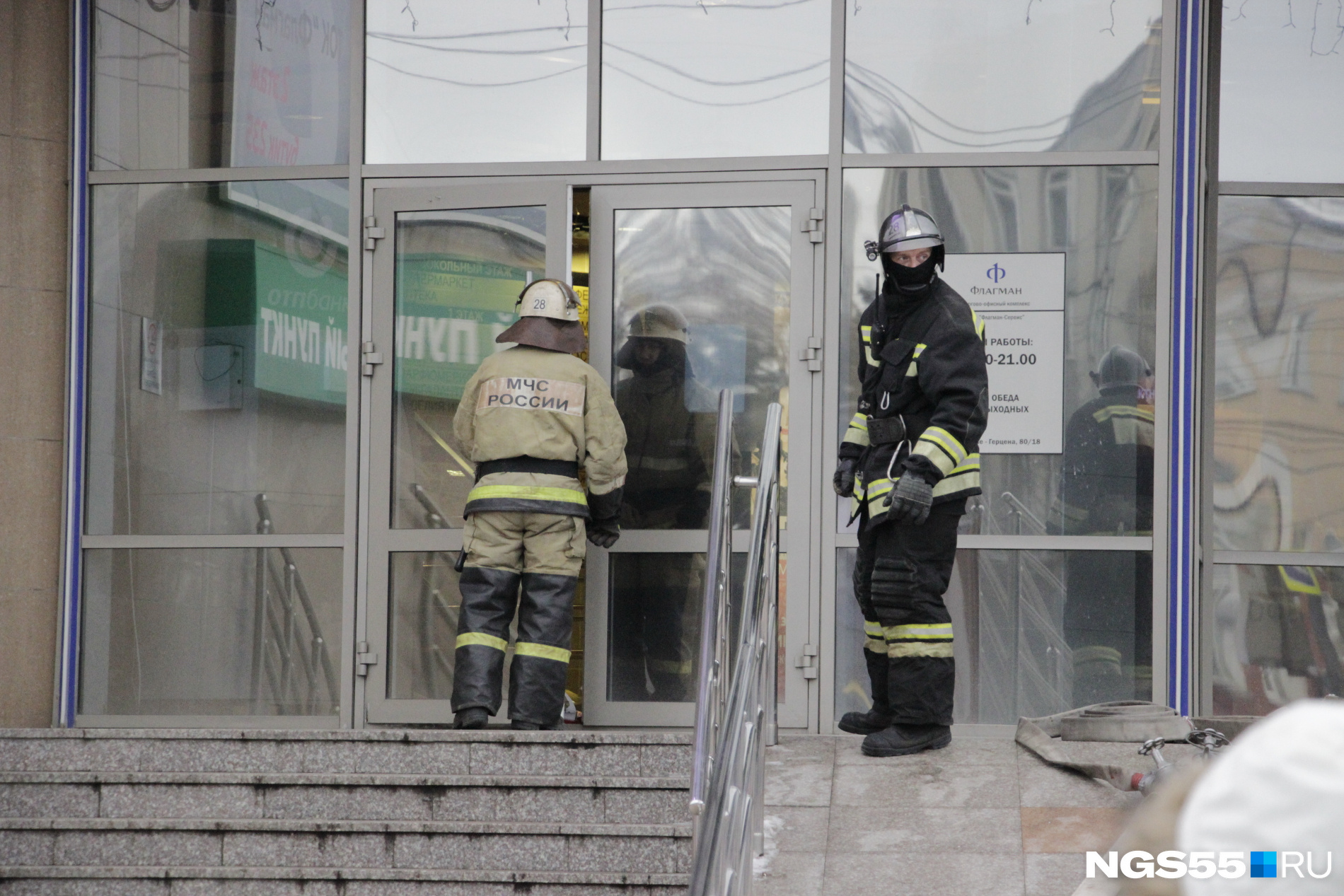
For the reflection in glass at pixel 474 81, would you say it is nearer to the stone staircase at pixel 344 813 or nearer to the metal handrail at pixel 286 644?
the metal handrail at pixel 286 644

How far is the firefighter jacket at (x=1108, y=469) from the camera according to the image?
6109mm

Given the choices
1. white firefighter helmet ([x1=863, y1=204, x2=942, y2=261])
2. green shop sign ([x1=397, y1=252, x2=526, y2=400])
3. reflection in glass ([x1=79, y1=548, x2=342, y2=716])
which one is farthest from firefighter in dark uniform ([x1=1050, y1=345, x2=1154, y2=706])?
reflection in glass ([x1=79, y1=548, x2=342, y2=716])

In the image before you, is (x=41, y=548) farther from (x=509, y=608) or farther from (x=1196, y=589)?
(x=1196, y=589)

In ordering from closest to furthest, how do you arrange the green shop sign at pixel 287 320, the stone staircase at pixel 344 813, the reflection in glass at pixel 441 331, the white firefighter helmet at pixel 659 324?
1. the stone staircase at pixel 344 813
2. the white firefighter helmet at pixel 659 324
3. the reflection in glass at pixel 441 331
4. the green shop sign at pixel 287 320

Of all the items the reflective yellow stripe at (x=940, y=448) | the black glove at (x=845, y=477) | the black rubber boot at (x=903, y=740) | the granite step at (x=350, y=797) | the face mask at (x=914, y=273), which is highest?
the face mask at (x=914, y=273)


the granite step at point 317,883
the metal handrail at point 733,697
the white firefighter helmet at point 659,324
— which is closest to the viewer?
the metal handrail at point 733,697

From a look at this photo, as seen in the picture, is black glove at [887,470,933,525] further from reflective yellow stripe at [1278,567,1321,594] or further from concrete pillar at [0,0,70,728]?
concrete pillar at [0,0,70,728]

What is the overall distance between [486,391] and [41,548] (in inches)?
90.6

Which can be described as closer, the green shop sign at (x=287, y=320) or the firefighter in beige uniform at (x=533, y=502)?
the firefighter in beige uniform at (x=533, y=502)

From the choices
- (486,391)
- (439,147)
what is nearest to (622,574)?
(486,391)

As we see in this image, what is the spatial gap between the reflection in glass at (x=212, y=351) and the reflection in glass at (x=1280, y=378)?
3.82 m

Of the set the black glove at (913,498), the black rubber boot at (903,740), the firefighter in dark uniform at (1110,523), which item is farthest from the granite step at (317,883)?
the firefighter in dark uniform at (1110,523)

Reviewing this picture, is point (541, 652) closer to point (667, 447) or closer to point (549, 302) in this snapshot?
point (667, 447)

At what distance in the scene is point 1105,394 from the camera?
242 inches
